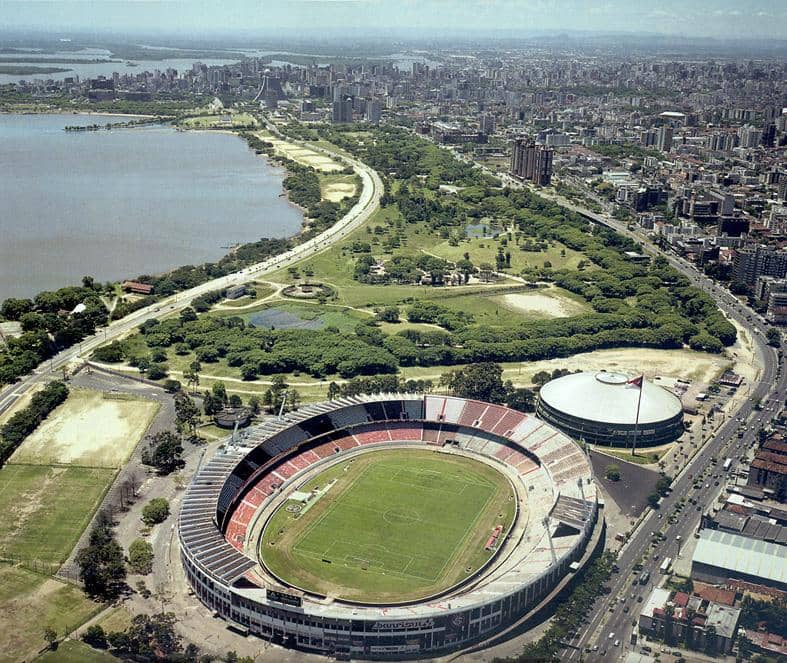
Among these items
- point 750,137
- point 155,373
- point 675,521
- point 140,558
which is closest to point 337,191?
point 155,373

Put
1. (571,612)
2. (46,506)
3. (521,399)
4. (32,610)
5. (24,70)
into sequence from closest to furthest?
1. (571,612)
2. (32,610)
3. (46,506)
4. (521,399)
5. (24,70)

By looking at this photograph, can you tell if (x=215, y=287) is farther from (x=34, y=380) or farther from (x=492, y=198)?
(x=492, y=198)

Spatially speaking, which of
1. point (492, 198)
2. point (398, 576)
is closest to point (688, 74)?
point (492, 198)

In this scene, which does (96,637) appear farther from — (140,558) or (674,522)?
(674,522)

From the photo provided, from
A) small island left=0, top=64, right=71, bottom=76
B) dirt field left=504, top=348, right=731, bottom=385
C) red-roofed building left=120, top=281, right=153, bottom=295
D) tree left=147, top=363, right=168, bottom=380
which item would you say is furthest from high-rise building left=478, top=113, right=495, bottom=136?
tree left=147, top=363, right=168, bottom=380

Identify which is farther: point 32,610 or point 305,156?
point 305,156

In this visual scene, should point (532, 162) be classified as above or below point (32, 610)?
above

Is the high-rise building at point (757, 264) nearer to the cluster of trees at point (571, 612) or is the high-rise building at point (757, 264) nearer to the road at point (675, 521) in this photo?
the road at point (675, 521)
